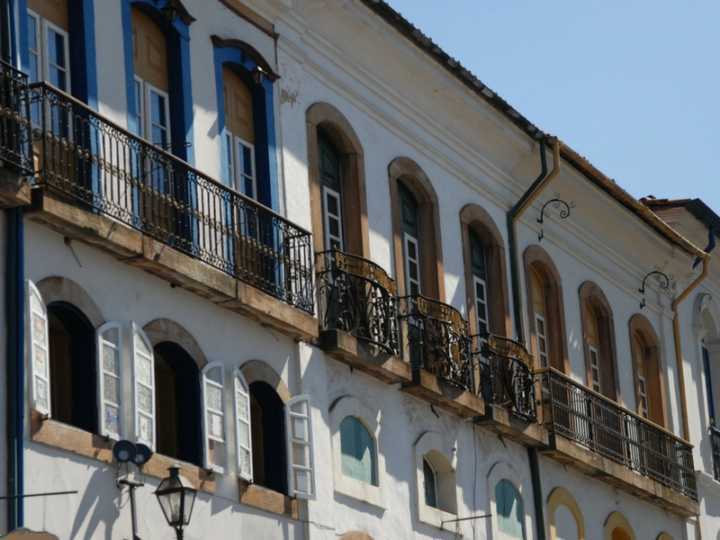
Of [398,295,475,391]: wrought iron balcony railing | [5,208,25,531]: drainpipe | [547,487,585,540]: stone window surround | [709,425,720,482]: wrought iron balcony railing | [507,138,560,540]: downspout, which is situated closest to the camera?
[5,208,25,531]: drainpipe

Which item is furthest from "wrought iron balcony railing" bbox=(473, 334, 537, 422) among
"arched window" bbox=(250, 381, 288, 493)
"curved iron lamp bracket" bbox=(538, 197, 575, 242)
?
"arched window" bbox=(250, 381, 288, 493)

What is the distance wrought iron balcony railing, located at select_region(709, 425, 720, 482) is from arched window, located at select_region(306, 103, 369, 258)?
10891 millimetres

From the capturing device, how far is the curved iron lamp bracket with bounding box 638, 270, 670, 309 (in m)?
33.4

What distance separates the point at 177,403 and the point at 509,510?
24.2 ft

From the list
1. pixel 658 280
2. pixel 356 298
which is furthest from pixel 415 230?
pixel 658 280

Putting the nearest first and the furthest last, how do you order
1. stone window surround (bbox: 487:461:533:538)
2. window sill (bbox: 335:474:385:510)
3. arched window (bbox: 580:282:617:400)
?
window sill (bbox: 335:474:385:510) → stone window surround (bbox: 487:461:533:538) → arched window (bbox: 580:282:617:400)

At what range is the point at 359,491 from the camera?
23500 millimetres

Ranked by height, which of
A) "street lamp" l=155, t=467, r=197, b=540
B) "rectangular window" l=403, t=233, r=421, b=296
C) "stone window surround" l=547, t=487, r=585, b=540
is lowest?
"street lamp" l=155, t=467, r=197, b=540

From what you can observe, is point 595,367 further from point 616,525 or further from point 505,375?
point 505,375

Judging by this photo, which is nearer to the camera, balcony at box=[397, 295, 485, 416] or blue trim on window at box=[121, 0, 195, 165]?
blue trim on window at box=[121, 0, 195, 165]

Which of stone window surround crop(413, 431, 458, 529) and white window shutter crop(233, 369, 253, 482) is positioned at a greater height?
stone window surround crop(413, 431, 458, 529)

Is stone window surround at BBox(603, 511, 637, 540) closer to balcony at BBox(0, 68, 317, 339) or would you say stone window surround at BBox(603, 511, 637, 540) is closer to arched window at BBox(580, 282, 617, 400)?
arched window at BBox(580, 282, 617, 400)

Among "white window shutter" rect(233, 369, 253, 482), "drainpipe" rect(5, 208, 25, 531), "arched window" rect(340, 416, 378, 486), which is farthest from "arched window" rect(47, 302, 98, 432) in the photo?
"arched window" rect(340, 416, 378, 486)

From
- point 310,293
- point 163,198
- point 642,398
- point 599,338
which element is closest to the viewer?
point 163,198
